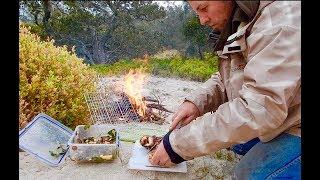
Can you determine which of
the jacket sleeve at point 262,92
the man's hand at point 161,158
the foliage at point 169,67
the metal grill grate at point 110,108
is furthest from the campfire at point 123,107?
the foliage at point 169,67

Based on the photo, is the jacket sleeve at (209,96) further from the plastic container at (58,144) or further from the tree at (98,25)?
the tree at (98,25)

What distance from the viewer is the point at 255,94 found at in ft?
6.53

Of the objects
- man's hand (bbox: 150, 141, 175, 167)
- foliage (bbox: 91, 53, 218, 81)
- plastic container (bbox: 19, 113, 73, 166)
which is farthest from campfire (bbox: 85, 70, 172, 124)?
foliage (bbox: 91, 53, 218, 81)

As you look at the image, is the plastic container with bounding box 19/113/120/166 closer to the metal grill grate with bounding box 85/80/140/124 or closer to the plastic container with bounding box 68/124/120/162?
the plastic container with bounding box 68/124/120/162

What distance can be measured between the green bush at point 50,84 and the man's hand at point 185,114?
1792 mm

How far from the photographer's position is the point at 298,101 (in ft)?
6.79

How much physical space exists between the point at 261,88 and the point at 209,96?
1.08m

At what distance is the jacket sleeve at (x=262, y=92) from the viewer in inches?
74.6

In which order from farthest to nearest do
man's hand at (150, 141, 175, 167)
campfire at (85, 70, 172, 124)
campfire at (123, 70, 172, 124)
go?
campfire at (123, 70, 172, 124), campfire at (85, 70, 172, 124), man's hand at (150, 141, 175, 167)

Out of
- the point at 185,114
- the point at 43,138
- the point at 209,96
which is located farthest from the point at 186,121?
the point at 43,138

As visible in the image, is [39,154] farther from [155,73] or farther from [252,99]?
[155,73]

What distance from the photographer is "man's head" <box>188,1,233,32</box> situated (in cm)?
229
